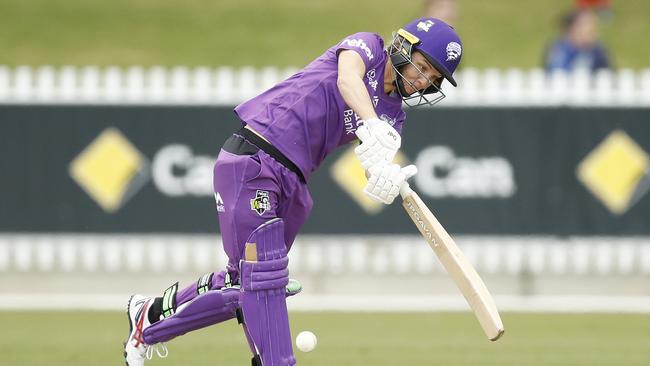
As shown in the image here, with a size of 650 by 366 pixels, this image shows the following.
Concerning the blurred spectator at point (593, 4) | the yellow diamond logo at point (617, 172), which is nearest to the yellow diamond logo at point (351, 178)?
the yellow diamond logo at point (617, 172)

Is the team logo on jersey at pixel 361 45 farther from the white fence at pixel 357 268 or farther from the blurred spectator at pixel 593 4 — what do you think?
the blurred spectator at pixel 593 4

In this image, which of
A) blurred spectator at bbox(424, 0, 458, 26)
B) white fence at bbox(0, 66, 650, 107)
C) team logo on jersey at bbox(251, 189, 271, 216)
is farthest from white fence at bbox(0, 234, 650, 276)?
team logo on jersey at bbox(251, 189, 271, 216)

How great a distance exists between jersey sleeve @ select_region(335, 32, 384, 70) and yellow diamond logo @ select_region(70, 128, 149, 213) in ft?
16.5

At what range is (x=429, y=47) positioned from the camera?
566 cm

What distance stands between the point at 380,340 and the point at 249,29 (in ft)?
33.4

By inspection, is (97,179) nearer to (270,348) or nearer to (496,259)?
(496,259)

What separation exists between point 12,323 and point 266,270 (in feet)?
13.1

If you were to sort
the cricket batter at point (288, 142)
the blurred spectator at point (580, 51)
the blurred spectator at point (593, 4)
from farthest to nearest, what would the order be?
the blurred spectator at point (593, 4)
the blurred spectator at point (580, 51)
the cricket batter at point (288, 142)

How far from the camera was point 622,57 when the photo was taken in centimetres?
1706

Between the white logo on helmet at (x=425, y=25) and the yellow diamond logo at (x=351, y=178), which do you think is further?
the yellow diamond logo at (x=351, y=178)

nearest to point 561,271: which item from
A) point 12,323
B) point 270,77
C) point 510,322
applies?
point 510,322

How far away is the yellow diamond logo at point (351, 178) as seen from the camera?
10414 mm

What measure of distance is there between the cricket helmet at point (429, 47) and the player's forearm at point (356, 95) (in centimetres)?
29

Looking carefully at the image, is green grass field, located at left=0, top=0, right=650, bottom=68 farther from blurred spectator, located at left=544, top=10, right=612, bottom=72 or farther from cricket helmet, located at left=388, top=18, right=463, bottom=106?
cricket helmet, located at left=388, top=18, right=463, bottom=106
